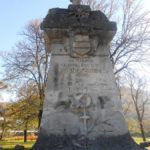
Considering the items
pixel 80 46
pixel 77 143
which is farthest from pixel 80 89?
pixel 77 143

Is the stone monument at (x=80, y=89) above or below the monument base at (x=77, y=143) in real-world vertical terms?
above

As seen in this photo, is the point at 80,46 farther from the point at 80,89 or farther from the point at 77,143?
the point at 77,143

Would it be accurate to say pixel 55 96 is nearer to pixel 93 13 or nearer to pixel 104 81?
pixel 104 81

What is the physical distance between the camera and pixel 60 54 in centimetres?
834

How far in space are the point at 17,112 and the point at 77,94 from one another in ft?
73.7

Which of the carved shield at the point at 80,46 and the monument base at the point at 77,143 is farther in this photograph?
the carved shield at the point at 80,46

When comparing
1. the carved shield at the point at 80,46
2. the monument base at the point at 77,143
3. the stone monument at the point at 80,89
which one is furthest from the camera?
the carved shield at the point at 80,46

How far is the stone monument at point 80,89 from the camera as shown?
774 cm

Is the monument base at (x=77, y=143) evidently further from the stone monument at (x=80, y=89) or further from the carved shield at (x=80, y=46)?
the carved shield at (x=80, y=46)

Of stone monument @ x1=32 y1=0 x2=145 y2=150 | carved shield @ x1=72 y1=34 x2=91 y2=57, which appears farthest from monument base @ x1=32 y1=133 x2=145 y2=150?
carved shield @ x1=72 y1=34 x2=91 y2=57

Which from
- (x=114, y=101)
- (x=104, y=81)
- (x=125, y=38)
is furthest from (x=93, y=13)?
(x=125, y=38)

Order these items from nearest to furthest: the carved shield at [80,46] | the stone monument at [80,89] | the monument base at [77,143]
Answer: the monument base at [77,143], the stone monument at [80,89], the carved shield at [80,46]

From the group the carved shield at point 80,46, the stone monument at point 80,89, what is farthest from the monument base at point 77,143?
the carved shield at point 80,46

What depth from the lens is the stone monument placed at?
774 centimetres
